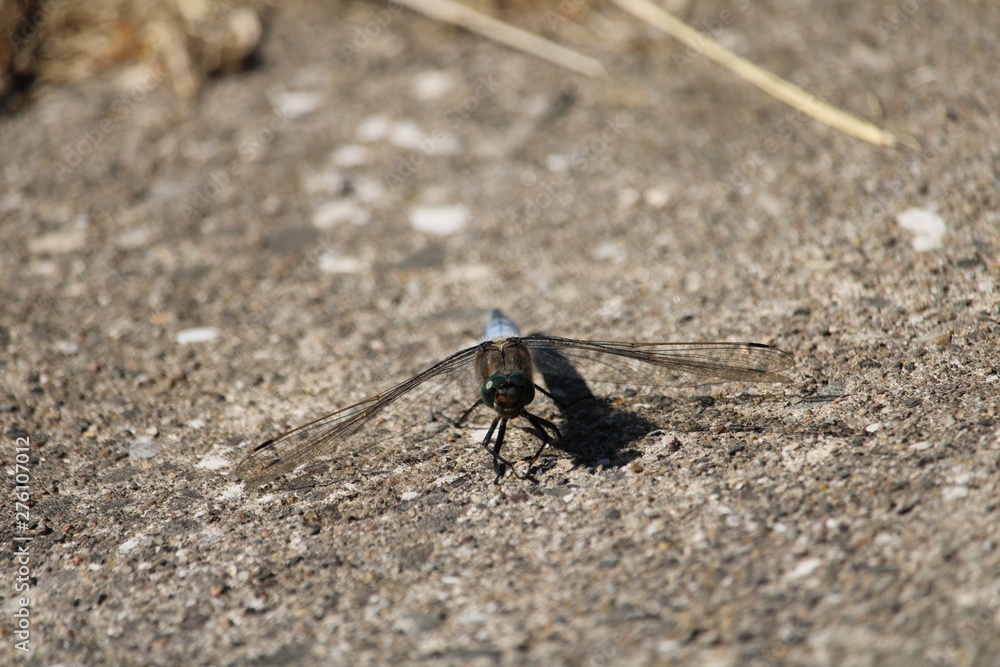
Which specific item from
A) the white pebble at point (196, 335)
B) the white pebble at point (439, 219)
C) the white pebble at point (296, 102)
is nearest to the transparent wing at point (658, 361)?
the white pebble at point (439, 219)

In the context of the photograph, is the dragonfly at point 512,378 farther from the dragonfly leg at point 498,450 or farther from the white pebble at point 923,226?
the white pebble at point 923,226

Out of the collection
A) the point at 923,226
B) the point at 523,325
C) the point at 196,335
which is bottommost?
the point at 196,335

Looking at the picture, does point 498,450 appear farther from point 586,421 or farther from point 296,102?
point 296,102

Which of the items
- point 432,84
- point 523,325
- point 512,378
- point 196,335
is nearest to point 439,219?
point 523,325

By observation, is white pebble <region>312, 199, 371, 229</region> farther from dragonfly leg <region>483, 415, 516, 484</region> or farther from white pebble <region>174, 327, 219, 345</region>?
dragonfly leg <region>483, 415, 516, 484</region>

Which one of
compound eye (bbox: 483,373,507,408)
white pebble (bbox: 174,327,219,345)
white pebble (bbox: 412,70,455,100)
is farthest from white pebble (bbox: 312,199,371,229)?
compound eye (bbox: 483,373,507,408)

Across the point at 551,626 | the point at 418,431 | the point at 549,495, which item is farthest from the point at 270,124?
the point at 551,626

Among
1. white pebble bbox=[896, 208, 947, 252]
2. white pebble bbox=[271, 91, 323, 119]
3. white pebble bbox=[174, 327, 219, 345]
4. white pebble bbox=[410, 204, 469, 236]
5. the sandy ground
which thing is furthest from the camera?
white pebble bbox=[271, 91, 323, 119]
